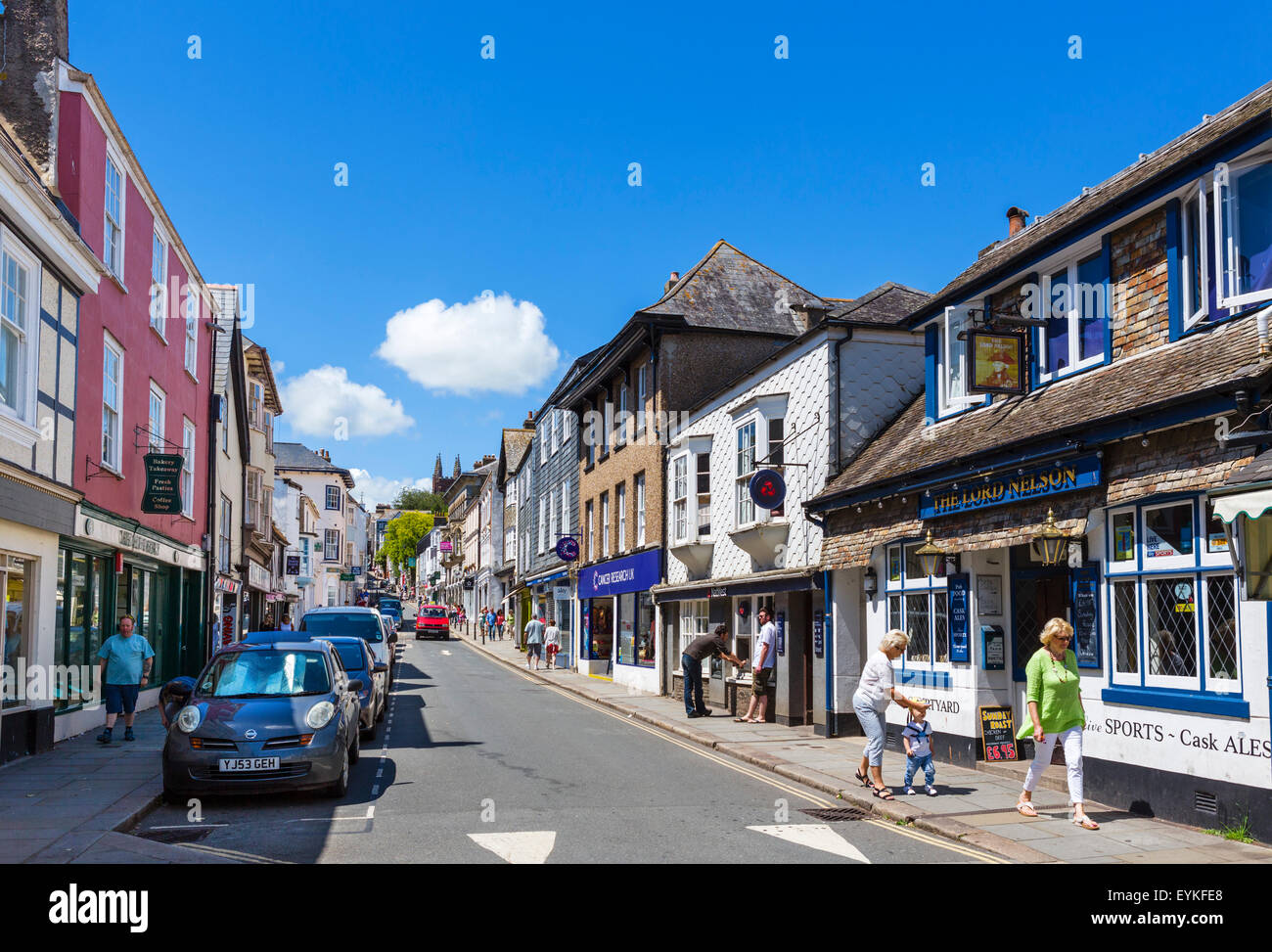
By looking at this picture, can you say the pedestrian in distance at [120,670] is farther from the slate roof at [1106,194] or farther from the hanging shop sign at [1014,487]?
the slate roof at [1106,194]

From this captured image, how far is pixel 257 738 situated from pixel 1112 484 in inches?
336

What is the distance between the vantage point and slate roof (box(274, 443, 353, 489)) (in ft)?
219

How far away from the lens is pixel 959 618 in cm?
1294

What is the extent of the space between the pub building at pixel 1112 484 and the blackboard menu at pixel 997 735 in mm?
70

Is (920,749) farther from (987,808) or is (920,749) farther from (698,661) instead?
(698,661)

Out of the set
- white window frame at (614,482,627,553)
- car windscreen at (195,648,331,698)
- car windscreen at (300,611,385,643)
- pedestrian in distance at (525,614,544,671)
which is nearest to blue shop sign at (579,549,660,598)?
white window frame at (614,482,627,553)

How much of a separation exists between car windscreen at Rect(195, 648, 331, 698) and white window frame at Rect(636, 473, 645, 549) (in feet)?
49.4

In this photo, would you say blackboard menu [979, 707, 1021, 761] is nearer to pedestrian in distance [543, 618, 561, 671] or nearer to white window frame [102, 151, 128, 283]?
white window frame [102, 151, 128, 283]

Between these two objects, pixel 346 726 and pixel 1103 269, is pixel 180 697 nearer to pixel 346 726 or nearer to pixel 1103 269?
pixel 346 726

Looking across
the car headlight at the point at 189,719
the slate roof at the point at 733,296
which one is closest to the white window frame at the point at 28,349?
the car headlight at the point at 189,719

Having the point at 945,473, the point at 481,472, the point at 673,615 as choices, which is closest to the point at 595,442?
the point at 673,615

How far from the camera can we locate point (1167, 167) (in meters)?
10.3

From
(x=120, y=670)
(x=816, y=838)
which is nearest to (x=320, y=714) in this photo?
(x=816, y=838)
